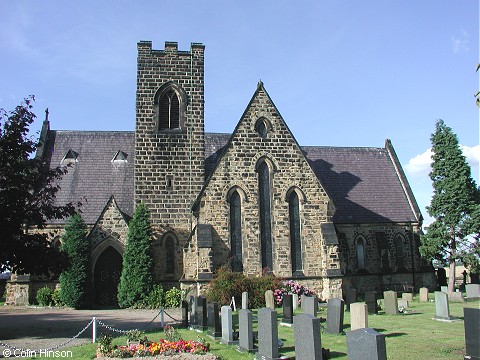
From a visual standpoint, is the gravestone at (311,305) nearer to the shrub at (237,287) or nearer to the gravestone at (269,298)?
the gravestone at (269,298)

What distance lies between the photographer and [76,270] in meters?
24.5

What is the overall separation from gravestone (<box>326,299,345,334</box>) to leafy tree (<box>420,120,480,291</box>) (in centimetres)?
1518

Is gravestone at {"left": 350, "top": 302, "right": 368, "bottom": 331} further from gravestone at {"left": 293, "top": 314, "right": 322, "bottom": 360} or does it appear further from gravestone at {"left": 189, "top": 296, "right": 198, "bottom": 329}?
gravestone at {"left": 189, "top": 296, "right": 198, "bottom": 329}

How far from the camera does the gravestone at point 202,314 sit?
53.0ft

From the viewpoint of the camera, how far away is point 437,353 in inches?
442

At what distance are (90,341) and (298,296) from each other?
10.3 m

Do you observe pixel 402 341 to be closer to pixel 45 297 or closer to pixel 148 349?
pixel 148 349

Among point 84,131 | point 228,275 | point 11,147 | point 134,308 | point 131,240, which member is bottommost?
point 134,308

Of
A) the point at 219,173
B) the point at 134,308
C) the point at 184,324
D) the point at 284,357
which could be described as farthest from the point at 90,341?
the point at 219,173

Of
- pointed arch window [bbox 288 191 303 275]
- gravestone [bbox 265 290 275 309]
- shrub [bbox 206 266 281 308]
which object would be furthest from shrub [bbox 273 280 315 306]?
gravestone [bbox 265 290 275 309]

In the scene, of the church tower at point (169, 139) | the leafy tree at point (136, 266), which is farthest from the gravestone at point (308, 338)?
the church tower at point (169, 139)

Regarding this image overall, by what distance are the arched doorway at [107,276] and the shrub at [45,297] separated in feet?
7.89

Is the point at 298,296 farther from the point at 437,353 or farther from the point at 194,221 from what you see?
the point at 437,353

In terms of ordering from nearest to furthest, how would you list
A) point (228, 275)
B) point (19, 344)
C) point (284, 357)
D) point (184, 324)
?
point (284, 357) → point (19, 344) → point (184, 324) → point (228, 275)
